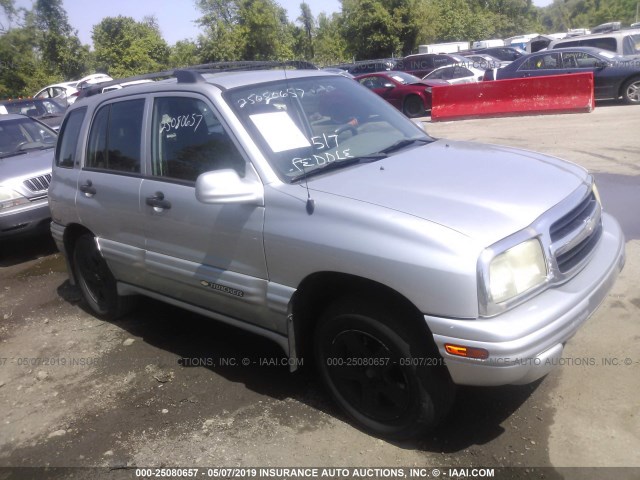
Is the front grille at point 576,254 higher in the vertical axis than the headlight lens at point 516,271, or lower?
lower

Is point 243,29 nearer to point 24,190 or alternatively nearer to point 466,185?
point 24,190

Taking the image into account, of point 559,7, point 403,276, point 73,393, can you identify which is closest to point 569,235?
point 403,276

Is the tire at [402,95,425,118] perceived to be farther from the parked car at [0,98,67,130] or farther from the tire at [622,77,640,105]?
the parked car at [0,98,67,130]

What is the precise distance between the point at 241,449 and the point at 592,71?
13.6m

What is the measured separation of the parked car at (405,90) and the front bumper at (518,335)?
14.3 m

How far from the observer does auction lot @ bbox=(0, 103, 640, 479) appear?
3.07 metres

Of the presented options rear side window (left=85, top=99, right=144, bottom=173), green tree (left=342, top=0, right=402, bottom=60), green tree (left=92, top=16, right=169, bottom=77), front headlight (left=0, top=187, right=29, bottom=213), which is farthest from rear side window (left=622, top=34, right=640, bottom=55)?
green tree (left=92, top=16, right=169, bottom=77)

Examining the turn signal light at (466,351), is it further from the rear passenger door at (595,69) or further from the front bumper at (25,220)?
the rear passenger door at (595,69)

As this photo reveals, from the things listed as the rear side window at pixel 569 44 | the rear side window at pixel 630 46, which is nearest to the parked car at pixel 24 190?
the rear side window at pixel 630 46

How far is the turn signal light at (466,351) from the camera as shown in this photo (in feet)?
8.41

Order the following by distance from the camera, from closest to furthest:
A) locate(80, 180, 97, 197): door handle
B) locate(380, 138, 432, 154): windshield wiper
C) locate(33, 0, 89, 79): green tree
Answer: locate(380, 138, 432, 154): windshield wiper, locate(80, 180, 97, 197): door handle, locate(33, 0, 89, 79): green tree

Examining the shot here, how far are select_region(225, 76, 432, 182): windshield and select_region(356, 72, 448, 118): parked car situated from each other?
1271 cm

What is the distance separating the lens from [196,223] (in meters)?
3.62

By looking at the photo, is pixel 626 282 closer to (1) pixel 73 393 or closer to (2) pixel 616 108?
(1) pixel 73 393
